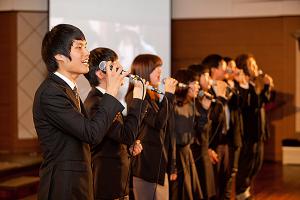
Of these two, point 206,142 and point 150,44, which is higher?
point 150,44

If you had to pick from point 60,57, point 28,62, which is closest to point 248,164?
point 60,57

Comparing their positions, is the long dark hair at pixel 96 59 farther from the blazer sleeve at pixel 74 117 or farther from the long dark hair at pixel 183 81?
the long dark hair at pixel 183 81

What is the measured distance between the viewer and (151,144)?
10.7 ft

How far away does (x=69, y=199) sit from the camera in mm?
1958

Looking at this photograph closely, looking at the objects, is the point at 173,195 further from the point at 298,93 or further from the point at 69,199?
the point at 298,93

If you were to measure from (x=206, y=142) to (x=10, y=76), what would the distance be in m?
4.09

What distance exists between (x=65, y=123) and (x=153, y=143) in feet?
4.50

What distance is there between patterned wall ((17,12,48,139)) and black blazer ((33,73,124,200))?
552 cm

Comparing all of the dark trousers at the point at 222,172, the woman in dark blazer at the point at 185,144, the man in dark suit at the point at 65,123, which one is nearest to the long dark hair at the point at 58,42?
the man in dark suit at the point at 65,123

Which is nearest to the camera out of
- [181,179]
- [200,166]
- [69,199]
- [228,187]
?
[69,199]

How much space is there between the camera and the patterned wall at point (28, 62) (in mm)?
7348

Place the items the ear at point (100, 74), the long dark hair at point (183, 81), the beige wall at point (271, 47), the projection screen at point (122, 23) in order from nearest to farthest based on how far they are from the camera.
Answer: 1. the ear at point (100, 74)
2. the long dark hair at point (183, 81)
3. the projection screen at point (122, 23)
4. the beige wall at point (271, 47)

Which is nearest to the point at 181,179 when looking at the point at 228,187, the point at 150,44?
the point at 228,187

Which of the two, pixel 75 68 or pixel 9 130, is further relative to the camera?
pixel 9 130
